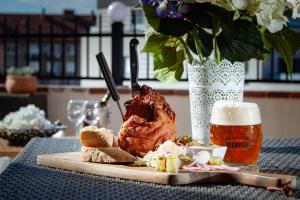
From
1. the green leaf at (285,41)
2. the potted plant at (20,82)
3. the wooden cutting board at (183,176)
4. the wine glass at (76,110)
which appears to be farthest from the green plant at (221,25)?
the potted plant at (20,82)

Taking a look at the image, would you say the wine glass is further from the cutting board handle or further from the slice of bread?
the cutting board handle

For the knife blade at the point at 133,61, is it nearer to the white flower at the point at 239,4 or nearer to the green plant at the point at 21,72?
the white flower at the point at 239,4

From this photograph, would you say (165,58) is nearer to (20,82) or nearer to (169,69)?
(169,69)

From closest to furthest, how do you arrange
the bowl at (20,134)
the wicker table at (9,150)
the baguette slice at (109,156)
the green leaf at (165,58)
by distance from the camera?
the baguette slice at (109,156) → the green leaf at (165,58) → the wicker table at (9,150) → the bowl at (20,134)

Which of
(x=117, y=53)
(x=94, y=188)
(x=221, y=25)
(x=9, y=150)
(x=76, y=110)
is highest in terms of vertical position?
(x=221, y=25)

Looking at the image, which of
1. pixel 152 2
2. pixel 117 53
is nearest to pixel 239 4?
pixel 152 2

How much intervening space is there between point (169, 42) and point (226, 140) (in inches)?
10.7

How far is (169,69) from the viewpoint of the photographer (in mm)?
1394

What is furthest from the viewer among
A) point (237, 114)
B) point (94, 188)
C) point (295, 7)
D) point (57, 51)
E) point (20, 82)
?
point (57, 51)

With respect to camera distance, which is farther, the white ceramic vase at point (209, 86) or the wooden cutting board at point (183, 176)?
the white ceramic vase at point (209, 86)

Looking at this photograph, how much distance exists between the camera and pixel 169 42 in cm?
130

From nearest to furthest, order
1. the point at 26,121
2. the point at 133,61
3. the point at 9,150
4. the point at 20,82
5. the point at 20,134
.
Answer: the point at 133,61
the point at 9,150
the point at 20,134
the point at 26,121
the point at 20,82

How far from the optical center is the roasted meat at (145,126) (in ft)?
3.77

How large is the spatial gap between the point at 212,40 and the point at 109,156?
0.96ft
